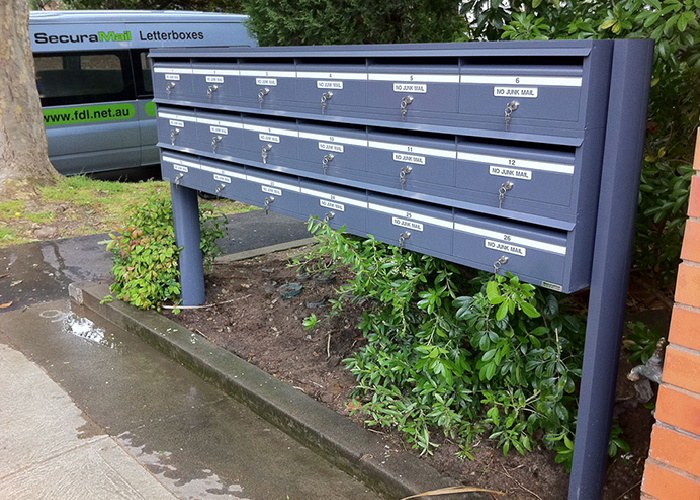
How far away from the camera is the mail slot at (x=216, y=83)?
3949 millimetres

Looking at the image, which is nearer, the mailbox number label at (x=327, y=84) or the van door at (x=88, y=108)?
the mailbox number label at (x=327, y=84)

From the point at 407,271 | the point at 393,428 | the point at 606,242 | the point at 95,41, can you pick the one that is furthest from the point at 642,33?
the point at 95,41

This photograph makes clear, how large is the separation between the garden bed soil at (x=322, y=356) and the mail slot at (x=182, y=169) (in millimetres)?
947

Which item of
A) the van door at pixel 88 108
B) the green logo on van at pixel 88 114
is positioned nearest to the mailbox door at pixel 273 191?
the green logo on van at pixel 88 114

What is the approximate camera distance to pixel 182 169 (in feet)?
15.1

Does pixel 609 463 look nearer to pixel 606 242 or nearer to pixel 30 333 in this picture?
pixel 606 242

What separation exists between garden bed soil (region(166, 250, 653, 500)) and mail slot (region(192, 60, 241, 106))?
4.87ft

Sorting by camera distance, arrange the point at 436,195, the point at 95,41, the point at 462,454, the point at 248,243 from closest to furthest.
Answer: the point at 436,195 → the point at 462,454 → the point at 248,243 → the point at 95,41

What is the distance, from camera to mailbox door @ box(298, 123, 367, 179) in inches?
128

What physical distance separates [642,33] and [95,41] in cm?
871

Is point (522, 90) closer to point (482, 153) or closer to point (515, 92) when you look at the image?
point (515, 92)

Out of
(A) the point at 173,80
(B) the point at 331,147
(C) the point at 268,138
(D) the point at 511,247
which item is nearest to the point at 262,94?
(C) the point at 268,138

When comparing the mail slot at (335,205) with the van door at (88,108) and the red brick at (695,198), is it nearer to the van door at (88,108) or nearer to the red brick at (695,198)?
the red brick at (695,198)

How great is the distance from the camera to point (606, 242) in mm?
2424
